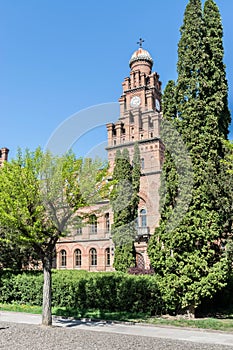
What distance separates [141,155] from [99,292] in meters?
18.3

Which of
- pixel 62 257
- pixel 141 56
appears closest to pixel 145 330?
pixel 62 257

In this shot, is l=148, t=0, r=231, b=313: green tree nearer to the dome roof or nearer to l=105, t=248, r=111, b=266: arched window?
l=105, t=248, r=111, b=266: arched window

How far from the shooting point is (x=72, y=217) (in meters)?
12.2

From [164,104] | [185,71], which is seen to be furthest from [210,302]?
[185,71]

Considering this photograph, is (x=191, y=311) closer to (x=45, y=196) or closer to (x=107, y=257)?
Result: (x=45, y=196)

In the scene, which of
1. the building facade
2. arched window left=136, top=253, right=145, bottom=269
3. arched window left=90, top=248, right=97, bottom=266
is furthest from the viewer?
arched window left=90, top=248, right=97, bottom=266

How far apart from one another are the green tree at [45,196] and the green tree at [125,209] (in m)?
13.9

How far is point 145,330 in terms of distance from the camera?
10.8 metres

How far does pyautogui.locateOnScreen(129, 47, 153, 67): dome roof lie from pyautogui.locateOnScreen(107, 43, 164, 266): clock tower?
10.7 ft

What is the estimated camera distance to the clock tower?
30.0m

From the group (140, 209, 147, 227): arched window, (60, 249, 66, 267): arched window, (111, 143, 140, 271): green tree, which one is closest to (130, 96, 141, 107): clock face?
(111, 143, 140, 271): green tree

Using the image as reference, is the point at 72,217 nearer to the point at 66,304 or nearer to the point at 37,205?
the point at 37,205

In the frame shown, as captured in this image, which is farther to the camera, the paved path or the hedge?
the hedge

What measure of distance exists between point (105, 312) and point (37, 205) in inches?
208
